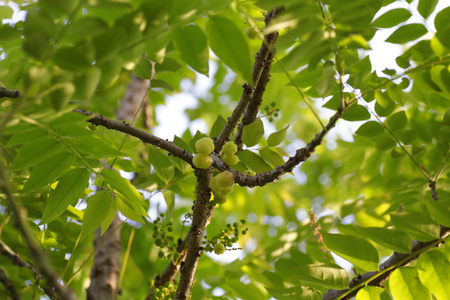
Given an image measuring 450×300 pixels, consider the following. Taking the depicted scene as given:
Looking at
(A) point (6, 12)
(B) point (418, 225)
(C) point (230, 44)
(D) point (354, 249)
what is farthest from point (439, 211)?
(A) point (6, 12)

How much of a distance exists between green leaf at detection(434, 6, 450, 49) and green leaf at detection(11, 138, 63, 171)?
4.56ft

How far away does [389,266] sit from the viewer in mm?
1639

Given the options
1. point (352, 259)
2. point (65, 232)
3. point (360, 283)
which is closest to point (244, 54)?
point (352, 259)

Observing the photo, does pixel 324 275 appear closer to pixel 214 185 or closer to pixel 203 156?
pixel 214 185

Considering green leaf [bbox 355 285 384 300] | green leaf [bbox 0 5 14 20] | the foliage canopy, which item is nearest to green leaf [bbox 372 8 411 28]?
the foliage canopy

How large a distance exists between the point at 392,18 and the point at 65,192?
146 cm

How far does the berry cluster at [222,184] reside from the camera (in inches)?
53.7

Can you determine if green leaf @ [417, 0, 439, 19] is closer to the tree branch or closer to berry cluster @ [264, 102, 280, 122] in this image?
berry cluster @ [264, 102, 280, 122]

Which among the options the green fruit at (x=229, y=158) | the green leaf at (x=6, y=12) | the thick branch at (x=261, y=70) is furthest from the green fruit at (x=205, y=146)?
the green leaf at (x=6, y=12)

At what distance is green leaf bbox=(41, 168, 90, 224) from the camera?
144 cm

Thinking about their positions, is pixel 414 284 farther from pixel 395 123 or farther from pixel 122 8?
pixel 122 8

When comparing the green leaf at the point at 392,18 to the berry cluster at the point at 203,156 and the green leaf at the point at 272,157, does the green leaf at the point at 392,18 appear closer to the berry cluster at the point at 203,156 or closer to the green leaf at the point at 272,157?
the green leaf at the point at 272,157

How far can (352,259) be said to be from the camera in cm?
154

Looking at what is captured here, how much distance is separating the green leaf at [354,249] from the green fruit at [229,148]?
45 cm
